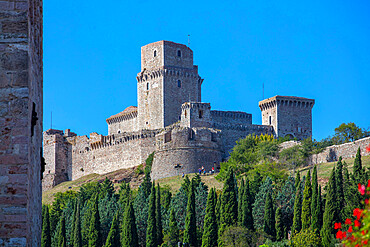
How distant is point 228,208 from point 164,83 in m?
35.0

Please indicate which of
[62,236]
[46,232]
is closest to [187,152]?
[62,236]

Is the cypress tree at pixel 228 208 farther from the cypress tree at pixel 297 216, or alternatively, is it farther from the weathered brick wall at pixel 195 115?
the weathered brick wall at pixel 195 115

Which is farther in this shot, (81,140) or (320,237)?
(81,140)

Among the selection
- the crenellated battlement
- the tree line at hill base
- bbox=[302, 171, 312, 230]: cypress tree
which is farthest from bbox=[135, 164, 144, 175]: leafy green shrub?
bbox=[302, 171, 312, 230]: cypress tree

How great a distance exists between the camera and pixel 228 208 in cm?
4241

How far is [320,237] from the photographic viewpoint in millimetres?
37562

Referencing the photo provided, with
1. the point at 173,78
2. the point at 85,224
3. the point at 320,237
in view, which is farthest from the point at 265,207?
the point at 173,78

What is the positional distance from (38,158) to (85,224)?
3871 cm

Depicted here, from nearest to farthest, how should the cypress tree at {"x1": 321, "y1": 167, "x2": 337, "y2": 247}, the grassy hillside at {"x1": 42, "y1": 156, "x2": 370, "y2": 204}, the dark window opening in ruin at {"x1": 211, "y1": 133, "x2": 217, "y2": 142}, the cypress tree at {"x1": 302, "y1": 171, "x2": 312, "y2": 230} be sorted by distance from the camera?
the cypress tree at {"x1": 321, "y1": 167, "x2": 337, "y2": 247} → the cypress tree at {"x1": 302, "y1": 171, "x2": 312, "y2": 230} → the grassy hillside at {"x1": 42, "y1": 156, "x2": 370, "y2": 204} → the dark window opening in ruin at {"x1": 211, "y1": 133, "x2": 217, "y2": 142}

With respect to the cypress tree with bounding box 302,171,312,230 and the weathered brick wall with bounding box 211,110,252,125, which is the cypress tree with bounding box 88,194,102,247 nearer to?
the cypress tree with bounding box 302,171,312,230

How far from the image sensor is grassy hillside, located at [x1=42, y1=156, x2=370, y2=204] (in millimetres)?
53406

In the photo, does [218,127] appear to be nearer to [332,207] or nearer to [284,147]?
[284,147]

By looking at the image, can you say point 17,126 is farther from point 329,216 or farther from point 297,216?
point 297,216

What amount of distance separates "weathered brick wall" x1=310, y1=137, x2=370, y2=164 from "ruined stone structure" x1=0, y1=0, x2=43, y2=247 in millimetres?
48803
